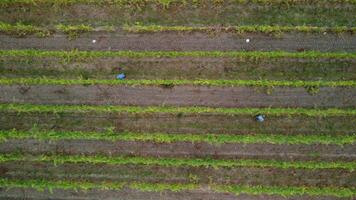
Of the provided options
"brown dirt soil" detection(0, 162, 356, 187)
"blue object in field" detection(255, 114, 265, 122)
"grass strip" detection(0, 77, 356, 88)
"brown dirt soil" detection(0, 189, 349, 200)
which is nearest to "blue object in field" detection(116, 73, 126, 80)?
"grass strip" detection(0, 77, 356, 88)

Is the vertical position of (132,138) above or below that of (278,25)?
below

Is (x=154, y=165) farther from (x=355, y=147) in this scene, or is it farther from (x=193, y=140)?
(x=355, y=147)

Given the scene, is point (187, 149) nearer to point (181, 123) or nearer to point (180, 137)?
point (180, 137)

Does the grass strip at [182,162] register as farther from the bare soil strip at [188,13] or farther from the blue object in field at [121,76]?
the bare soil strip at [188,13]

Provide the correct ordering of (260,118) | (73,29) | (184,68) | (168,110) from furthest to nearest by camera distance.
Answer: (73,29) < (184,68) < (168,110) < (260,118)

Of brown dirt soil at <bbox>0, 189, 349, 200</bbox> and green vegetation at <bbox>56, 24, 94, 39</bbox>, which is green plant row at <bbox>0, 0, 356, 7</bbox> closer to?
green vegetation at <bbox>56, 24, 94, 39</bbox>

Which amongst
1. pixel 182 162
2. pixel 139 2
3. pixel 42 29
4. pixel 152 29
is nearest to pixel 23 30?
pixel 42 29

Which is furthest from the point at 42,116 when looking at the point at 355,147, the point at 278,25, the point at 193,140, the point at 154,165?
the point at 355,147
